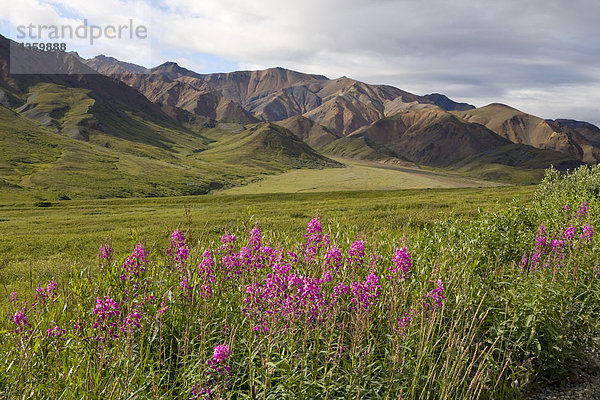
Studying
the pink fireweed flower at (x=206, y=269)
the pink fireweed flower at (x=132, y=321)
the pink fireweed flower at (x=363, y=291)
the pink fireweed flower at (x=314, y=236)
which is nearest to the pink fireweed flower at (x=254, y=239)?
the pink fireweed flower at (x=206, y=269)

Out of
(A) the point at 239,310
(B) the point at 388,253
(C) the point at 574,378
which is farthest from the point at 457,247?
(A) the point at 239,310

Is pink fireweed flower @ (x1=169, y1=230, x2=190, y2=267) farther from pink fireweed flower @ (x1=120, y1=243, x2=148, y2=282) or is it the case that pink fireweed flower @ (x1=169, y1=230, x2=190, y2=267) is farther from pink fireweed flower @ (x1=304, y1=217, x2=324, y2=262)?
pink fireweed flower @ (x1=304, y1=217, x2=324, y2=262)

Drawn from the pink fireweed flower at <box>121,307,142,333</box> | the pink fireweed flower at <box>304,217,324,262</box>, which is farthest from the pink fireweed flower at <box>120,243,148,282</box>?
the pink fireweed flower at <box>304,217,324,262</box>

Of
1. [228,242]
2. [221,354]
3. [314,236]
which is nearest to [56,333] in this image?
[221,354]

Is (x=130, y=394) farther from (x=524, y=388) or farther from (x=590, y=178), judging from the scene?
(x=590, y=178)

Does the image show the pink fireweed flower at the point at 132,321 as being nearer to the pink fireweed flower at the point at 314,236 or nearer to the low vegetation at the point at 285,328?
the low vegetation at the point at 285,328

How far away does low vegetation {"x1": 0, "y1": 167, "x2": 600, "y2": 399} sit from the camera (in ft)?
15.5

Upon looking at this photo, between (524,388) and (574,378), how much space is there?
4.08ft

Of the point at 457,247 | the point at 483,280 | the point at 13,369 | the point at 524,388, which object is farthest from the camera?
the point at 457,247

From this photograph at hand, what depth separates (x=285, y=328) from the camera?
5.18 m

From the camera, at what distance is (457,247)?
431 inches

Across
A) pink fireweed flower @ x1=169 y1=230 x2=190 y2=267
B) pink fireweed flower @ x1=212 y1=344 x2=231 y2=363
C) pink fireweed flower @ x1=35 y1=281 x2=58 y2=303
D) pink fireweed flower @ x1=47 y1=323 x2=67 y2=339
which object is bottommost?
pink fireweed flower @ x1=47 y1=323 x2=67 y2=339

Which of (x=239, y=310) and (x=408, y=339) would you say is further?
(x=239, y=310)

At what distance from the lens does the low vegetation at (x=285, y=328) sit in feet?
15.5
